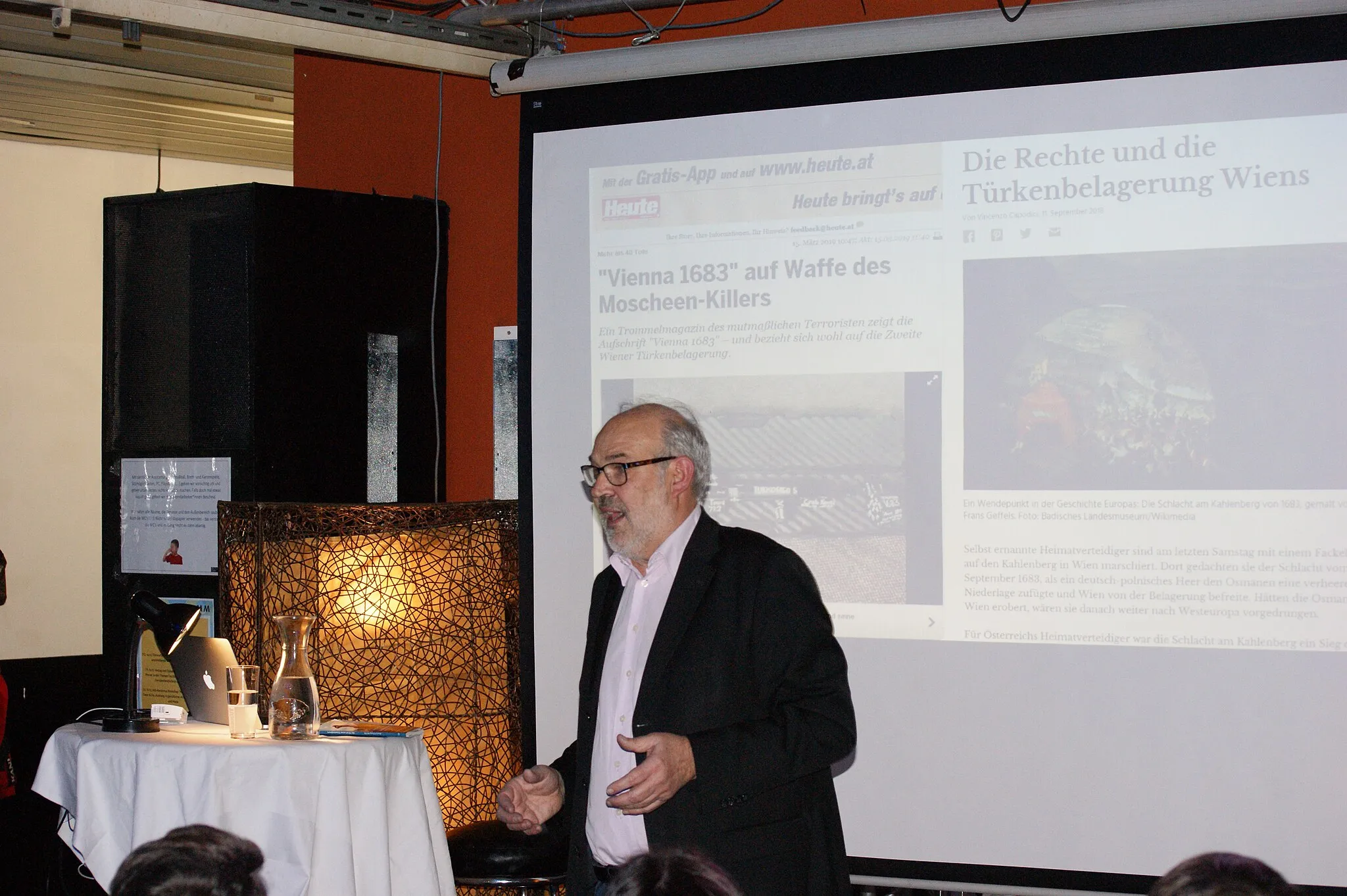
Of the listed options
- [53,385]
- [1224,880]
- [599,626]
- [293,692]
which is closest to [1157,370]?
[599,626]

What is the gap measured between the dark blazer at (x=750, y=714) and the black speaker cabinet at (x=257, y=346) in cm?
179

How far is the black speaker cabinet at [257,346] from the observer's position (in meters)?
3.72

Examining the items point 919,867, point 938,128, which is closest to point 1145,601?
point 919,867

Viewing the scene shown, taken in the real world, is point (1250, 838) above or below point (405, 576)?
below

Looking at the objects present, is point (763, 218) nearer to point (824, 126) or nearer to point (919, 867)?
point (824, 126)

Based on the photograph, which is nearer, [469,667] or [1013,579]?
[1013,579]

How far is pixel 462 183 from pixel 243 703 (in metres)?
2.14

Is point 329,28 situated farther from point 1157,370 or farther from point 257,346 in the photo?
point 1157,370

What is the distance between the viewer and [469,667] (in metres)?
3.55

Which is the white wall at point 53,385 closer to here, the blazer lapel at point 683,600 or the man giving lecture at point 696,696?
the man giving lecture at point 696,696

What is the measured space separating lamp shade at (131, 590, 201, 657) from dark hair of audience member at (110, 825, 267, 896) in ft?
6.30

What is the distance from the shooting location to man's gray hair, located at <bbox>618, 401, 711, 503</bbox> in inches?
97.5

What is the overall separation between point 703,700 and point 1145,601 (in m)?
1.22

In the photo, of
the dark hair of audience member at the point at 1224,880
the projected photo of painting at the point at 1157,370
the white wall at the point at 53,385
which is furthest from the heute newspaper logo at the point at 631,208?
the white wall at the point at 53,385
